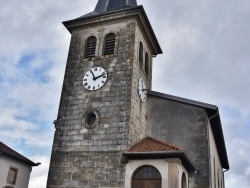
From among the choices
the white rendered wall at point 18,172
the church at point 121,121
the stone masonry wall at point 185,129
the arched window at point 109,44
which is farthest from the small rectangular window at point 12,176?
the arched window at point 109,44

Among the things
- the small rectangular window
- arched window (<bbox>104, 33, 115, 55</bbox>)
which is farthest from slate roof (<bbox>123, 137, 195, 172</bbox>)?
the small rectangular window

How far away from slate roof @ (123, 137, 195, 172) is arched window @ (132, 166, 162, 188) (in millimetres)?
461

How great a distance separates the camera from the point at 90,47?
51.5 ft

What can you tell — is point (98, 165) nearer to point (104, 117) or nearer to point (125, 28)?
point (104, 117)

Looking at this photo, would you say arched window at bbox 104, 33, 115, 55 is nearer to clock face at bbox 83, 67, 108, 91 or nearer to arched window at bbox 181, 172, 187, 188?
clock face at bbox 83, 67, 108, 91

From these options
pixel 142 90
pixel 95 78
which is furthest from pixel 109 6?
pixel 142 90

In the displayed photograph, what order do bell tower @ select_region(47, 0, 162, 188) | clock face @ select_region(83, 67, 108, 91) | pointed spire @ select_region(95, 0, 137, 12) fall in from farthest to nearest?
pointed spire @ select_region(95, 0, 137, 12) → clock face @ select_region(83, 67, 108, 91) → bell tower @ select_region(47, 0, 162, 188)

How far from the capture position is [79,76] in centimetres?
1492

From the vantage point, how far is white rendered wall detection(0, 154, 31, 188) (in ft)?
53.9

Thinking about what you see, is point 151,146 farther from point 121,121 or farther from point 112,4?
point 112,4

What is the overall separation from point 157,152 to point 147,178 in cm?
102

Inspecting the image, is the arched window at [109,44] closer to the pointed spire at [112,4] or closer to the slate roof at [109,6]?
the slate roof at [109,6]

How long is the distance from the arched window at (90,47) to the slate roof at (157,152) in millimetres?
5141

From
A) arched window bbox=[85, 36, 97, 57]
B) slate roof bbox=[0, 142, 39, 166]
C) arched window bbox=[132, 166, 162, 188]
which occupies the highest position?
arched window bbox=[85, 36, 97, 57]
